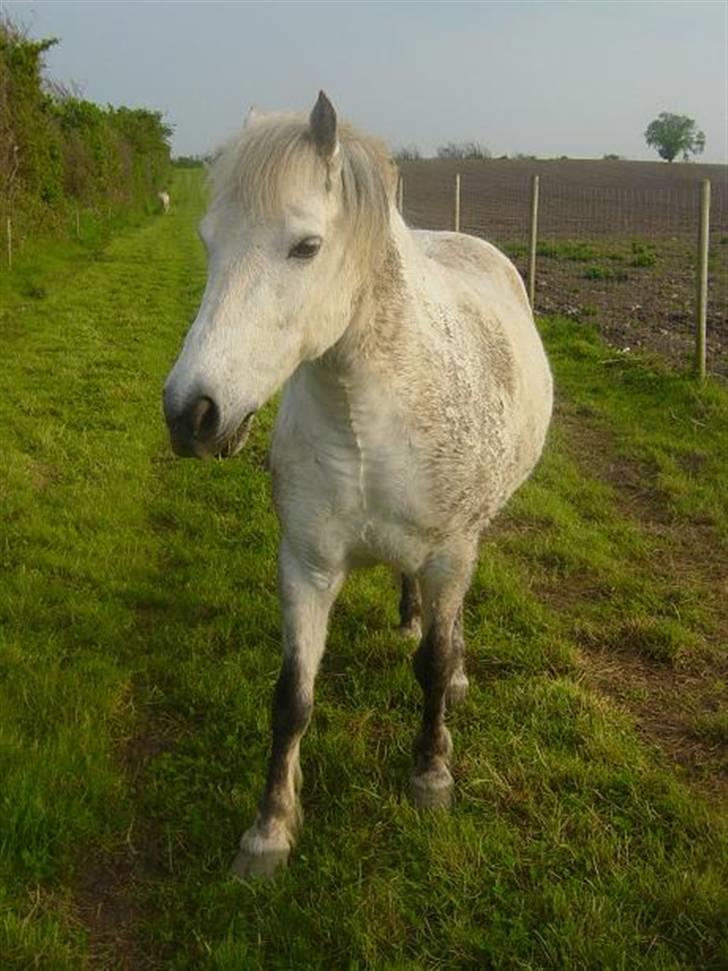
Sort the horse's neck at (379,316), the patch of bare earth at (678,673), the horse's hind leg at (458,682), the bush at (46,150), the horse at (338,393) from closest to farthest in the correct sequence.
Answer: the horse at (338,393), the horse's neck at (379,316), the patch of bare earth at (678,673), the horse's hind leg at (458,682), the bush at (46,150)

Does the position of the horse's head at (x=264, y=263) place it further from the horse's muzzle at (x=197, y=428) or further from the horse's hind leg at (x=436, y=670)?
the horse's hind leg at (x=436, y=670)

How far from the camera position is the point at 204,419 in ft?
6.59

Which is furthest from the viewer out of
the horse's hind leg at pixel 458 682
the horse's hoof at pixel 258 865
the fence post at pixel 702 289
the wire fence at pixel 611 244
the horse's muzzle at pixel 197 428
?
the wire fence at pixel 611 244

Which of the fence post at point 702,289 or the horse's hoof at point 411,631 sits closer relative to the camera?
the horse's hoof at point 411,631

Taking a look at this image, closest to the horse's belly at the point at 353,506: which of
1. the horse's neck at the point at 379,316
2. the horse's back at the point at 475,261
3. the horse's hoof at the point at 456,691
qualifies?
the horse's neck at the point at 379,316

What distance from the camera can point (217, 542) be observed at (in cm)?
526

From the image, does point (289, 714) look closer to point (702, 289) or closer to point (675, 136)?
point (702, 289)

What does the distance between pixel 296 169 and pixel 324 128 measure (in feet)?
0.42

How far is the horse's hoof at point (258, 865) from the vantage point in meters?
2.80

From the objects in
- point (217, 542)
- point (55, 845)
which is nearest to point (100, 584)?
point (217, 542)

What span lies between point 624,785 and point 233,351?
209 centimetres

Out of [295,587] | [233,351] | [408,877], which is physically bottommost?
[408,877]

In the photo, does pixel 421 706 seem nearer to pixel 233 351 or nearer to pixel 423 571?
pixel 423 571

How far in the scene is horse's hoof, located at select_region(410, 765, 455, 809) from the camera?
122 inches
